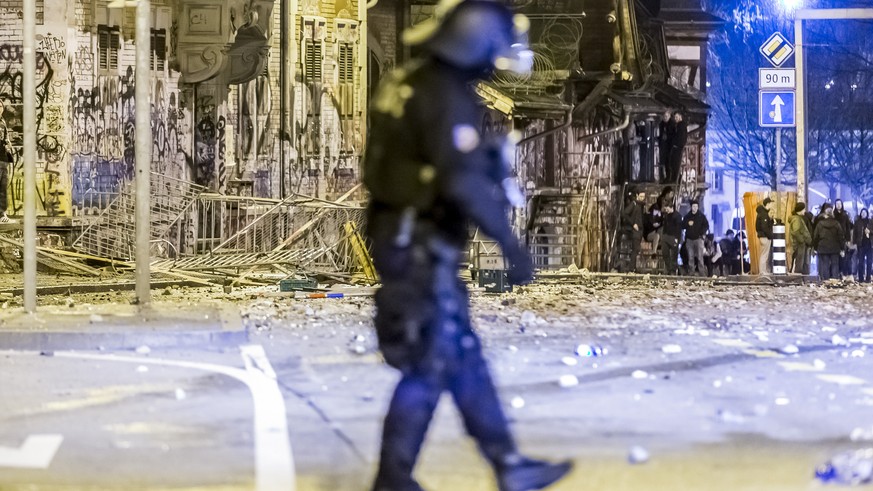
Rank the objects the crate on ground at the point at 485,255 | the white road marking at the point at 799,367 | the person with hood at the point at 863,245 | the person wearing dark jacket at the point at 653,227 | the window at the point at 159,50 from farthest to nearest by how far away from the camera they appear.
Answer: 1. the window at the point at 159,50
2. the person wearing dark jacket at the point at 653,227
3. the person with hood at the point at 863,245
4. the crate on ground at the point at 485,255
5. the white road marking at the point at 799,367

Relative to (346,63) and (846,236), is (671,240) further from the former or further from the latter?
(346,63)

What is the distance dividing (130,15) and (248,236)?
24.3 feet

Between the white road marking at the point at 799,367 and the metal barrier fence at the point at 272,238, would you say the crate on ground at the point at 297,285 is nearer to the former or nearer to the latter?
the metal barrier fence at the point at 272,238

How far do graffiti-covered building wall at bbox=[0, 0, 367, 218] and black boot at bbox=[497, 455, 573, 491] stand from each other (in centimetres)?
2434

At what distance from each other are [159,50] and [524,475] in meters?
25.7

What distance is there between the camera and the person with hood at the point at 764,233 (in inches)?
1045

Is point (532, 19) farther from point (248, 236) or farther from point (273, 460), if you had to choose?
point (273, 460)

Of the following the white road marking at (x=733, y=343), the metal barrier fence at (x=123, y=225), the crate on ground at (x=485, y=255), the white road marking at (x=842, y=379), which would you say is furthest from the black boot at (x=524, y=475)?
the metal barrier fence at (x=123, y=225)

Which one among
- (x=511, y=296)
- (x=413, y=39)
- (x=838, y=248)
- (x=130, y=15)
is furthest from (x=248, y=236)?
(x=413, y=39)

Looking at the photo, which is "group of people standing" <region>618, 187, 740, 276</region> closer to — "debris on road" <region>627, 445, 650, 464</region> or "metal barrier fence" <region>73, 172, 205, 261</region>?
"metal barrier fence" <region>73, 172, 205, 261</region>

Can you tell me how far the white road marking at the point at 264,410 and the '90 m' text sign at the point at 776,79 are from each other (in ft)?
55.2

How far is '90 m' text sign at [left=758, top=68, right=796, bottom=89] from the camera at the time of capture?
27.4m

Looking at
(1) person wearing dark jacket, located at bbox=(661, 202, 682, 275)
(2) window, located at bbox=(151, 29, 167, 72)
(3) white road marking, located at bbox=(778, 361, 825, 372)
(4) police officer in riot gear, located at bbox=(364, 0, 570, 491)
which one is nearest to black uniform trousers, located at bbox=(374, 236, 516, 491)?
(4) police officer in riot gear, located at bbox=(364, 0, 570, 491)

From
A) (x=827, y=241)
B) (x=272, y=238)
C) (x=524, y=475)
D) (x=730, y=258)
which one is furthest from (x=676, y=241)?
(x=524, y=475)
